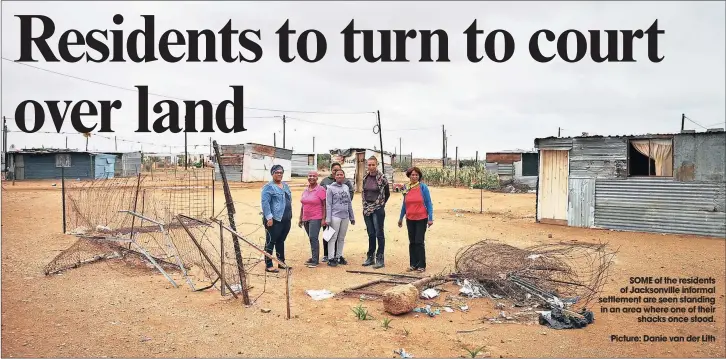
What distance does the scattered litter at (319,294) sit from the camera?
19.6 ft

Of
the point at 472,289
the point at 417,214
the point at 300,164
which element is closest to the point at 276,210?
the point at 417,214

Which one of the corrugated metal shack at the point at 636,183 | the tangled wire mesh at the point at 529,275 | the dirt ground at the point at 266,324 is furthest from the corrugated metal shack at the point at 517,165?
the tangled wire mesh at the point at 529,275

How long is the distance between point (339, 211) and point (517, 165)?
70.6ft

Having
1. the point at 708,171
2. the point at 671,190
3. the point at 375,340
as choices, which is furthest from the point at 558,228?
the point at 375,340

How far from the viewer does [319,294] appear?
6062mm

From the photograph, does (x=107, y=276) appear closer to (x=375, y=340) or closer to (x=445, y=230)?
(x=375, y=340)

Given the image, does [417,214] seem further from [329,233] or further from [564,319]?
[564,319]

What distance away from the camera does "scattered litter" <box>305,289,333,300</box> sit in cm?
596

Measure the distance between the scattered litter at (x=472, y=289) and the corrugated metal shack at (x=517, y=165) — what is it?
68.6 feet

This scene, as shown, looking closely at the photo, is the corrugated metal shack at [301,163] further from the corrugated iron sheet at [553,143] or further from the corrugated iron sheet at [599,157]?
the corrugated iron sheet at [599,157]

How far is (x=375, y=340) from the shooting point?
15.1ft

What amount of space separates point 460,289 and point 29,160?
34.3 metres

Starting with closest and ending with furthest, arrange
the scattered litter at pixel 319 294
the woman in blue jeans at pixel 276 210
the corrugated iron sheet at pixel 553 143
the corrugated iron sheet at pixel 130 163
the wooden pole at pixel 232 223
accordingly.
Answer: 1. the wooden pole at pixel 232 223
2. the scattered litter at pixel 319 294
3. the woman in blue jeans at pixel 276 210
4. the corrugated iron sheet at pixel 553 143
5. the corrugated iron sheet at pixel 130 163

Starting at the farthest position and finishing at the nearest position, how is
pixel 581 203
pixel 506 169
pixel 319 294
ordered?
pixel 506 169
pixel 581 203
pixel 319 294
